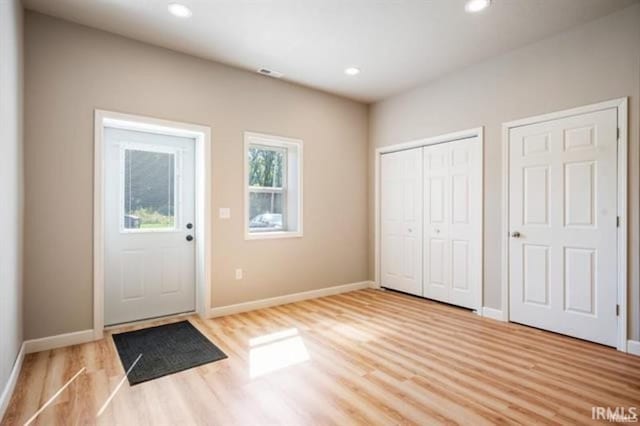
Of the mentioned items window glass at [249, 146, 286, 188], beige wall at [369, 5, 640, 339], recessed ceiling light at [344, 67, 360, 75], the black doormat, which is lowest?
the black doormat

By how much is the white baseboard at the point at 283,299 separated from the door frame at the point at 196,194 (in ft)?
0.60

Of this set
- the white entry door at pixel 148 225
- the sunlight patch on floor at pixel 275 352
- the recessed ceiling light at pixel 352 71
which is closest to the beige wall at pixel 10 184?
the white entry door at pixel 148 225

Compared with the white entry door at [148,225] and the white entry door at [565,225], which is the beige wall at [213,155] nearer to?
the white entry door at [148,225]

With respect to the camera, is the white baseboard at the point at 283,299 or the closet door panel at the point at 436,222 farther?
the closet door panel at the point at 436,222

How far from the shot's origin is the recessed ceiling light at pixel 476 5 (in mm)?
2795

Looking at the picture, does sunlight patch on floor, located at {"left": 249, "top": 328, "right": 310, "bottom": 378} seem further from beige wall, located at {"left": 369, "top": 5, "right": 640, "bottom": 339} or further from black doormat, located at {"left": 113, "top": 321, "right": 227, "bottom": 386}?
beige wall, located at {"left": 369, "top": 5, "right": 640, "bottom": 339}

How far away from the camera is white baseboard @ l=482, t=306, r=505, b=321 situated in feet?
12.5

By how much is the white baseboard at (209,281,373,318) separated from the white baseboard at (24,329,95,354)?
119cm

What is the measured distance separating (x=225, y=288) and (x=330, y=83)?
9.87 feet

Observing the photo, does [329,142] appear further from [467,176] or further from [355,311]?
[355,311]

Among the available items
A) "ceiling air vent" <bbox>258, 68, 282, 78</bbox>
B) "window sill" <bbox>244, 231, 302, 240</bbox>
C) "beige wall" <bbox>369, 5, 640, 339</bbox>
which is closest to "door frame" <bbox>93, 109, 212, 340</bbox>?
"window sill" <bbox>244, 231, 302, 240</bbox>

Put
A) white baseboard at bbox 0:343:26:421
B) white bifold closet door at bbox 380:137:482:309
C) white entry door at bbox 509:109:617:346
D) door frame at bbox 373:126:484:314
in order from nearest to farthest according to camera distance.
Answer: white baseboard at bbox 0:343:26:421 → white entry door at bbox 509:109:617:346 → door frame at bbox 373:126:484:314 → white bifold closet door at bbox 380:137:482:309

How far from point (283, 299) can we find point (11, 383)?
2.74 meters

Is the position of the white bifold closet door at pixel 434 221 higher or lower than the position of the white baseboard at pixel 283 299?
higher
